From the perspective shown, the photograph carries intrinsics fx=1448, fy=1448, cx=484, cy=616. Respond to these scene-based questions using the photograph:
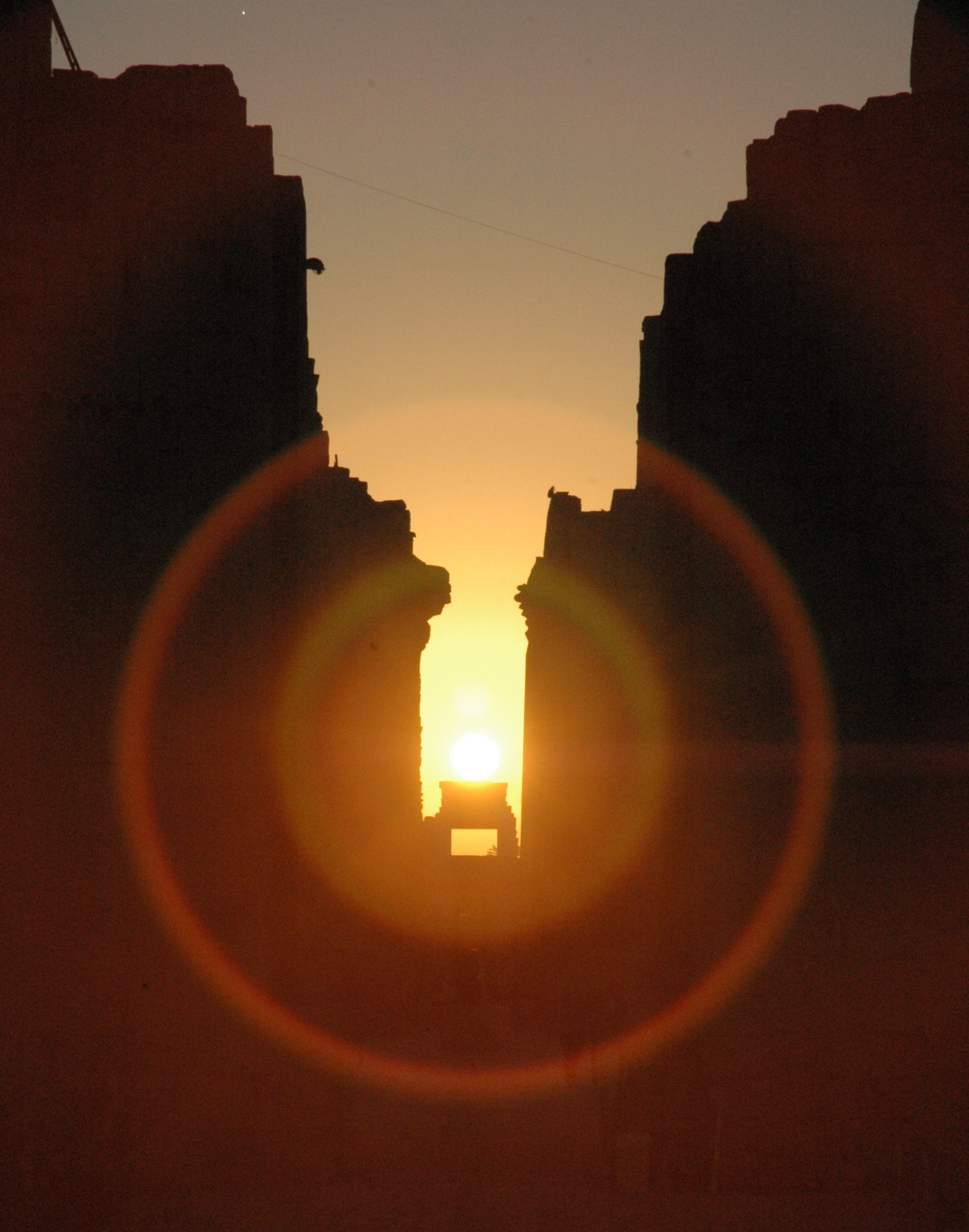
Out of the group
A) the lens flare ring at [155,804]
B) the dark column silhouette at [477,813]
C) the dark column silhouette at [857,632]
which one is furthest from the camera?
the dark column silhouette at [477,813]

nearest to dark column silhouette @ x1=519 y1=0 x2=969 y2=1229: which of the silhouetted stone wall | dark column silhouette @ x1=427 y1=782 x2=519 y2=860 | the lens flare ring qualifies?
the silhouetted stone wall

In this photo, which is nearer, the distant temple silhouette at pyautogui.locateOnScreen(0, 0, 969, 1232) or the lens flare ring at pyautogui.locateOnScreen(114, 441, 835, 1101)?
the distant temple silhouette at pyautogui.locateOnScreen(0, 0, 969, 1232)

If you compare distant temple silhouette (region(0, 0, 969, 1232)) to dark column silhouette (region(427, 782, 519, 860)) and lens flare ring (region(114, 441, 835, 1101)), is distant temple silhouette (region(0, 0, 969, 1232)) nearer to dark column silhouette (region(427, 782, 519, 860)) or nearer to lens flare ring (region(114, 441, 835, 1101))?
lens flare ring (region(114, 441, 835, 1101))

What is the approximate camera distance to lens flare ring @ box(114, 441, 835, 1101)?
930 cm

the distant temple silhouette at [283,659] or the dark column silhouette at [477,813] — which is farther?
the dark column silhouette at [477,813]

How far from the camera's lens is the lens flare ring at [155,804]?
30.5 ft

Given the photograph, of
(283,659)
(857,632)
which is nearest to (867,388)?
(857,632)

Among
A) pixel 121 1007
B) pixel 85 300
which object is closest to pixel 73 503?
pixel 85 300

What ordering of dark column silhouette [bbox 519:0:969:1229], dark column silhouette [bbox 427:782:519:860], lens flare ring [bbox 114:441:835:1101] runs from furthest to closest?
1. dark column silhouette [bbox 427:782:519:860]
2. lens flare ring [bbox 114:441:835:1101]
3. dark column silhouette [bbox 519:0:969:1229]

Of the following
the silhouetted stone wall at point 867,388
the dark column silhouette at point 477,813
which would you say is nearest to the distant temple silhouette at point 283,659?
the silhouetted stone wall at point 867,388

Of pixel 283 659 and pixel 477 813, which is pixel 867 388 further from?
pixel 477 813

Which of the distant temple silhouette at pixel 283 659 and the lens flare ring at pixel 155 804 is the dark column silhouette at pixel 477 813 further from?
the lens flare ring at pixel 155 804

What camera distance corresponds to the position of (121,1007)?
9133 mm

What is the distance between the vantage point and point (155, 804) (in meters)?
9.38
